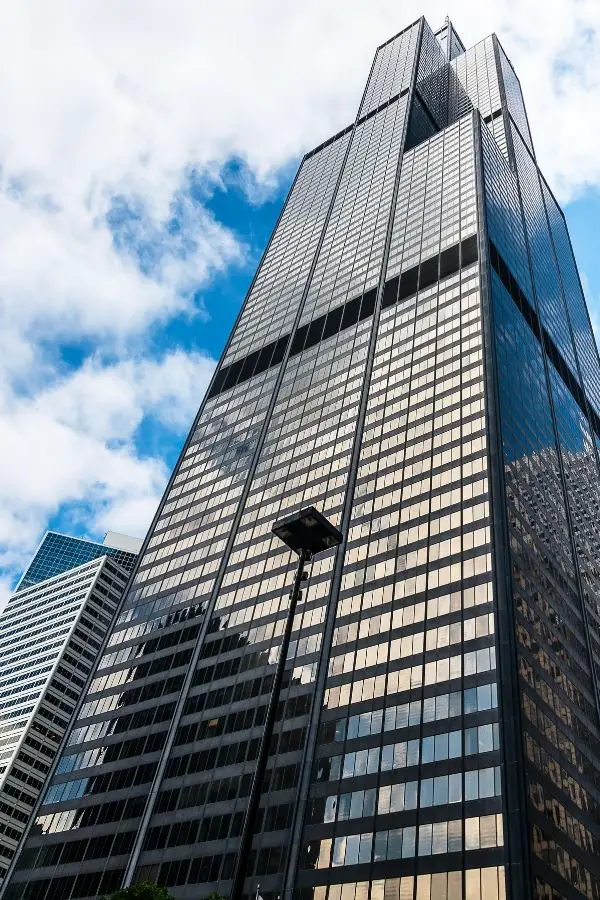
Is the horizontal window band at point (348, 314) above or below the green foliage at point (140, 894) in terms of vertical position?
above

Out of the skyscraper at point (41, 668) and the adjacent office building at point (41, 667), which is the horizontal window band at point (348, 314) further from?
the adjacent office building at point (41, 667)

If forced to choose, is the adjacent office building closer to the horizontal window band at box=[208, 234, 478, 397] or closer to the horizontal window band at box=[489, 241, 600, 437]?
the horizontal window band at box=[208, 234, 478, 397]

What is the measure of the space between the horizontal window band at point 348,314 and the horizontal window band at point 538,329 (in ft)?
16.7

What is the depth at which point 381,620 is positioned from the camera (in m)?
77.5

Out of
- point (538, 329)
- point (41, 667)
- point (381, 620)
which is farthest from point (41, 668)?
point (538, 329)

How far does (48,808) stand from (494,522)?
5927cm

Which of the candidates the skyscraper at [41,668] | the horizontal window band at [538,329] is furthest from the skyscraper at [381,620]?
the skyscraper at [41,668]

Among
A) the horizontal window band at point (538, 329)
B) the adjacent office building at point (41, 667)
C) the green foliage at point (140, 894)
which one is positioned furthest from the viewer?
the adjacent office building at point (41, 667)

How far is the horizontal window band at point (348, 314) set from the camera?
393ft

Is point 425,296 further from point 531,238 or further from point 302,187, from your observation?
point 302,187

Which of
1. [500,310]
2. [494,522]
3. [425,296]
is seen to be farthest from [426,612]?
[425,296]

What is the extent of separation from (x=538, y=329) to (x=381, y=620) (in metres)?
64.8

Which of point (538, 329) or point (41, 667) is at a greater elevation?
point (538, 329)

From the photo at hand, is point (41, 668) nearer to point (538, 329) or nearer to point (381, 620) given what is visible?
point (381, 620)
